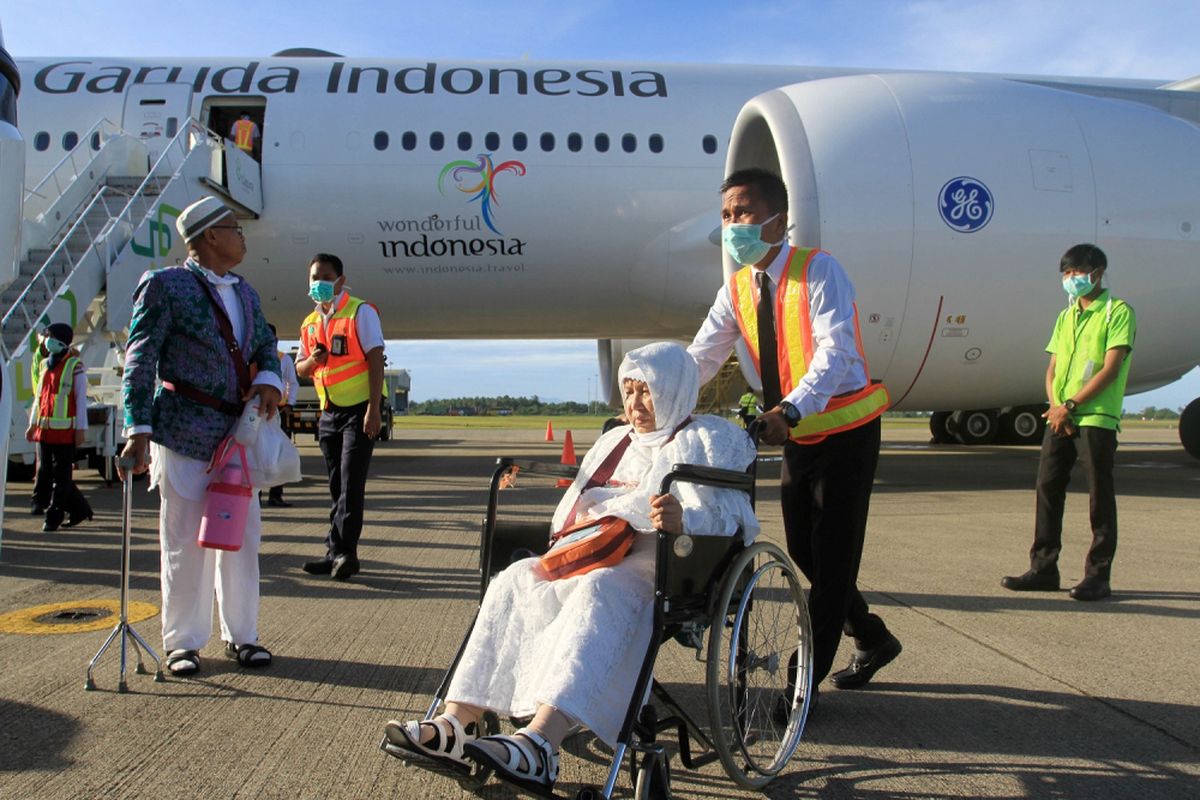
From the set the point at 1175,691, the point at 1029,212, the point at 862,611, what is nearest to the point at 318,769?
the point at 862,611

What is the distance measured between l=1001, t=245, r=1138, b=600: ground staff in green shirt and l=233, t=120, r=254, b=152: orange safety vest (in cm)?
857

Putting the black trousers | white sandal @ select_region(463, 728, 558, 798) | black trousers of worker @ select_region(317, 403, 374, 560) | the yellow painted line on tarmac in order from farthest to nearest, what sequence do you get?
black trousers of worker @ select_region(317, 403, 374, 560) < the black trousers < the yellow painted line on tarmac < white sandal @ select_region(463, 728, 558, 798)

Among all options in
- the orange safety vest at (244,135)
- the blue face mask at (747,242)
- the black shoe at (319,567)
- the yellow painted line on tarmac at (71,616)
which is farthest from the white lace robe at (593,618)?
the orange safety vest at (244,135)

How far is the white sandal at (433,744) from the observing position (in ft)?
6.25

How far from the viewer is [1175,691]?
3.10 m

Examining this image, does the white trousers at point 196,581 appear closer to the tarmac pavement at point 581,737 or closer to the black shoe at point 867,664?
the tarmac pavement at point 581,737

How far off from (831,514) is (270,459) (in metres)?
1.92

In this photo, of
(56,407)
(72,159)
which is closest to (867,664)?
(56,407)

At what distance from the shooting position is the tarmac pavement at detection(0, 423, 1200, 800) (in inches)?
92.8

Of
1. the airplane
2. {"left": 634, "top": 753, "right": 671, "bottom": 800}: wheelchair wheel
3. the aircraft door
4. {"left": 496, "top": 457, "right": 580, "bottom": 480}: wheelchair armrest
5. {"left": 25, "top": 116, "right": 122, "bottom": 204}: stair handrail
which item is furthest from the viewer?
the aircraft door

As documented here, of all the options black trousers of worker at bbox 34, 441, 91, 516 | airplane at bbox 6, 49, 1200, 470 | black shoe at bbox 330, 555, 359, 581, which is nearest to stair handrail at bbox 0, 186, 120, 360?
airplane at bbox 6, 49, 1200, 470

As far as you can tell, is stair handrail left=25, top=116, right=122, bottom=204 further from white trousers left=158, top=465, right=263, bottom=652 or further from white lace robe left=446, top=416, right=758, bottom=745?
white lace robe left=446, top=416, right=758, bottom=745

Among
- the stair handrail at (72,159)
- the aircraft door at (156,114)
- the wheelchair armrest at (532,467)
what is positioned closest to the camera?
the wheelchair armrest at (532,467)

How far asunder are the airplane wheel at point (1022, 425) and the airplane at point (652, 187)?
4071 millimetres
